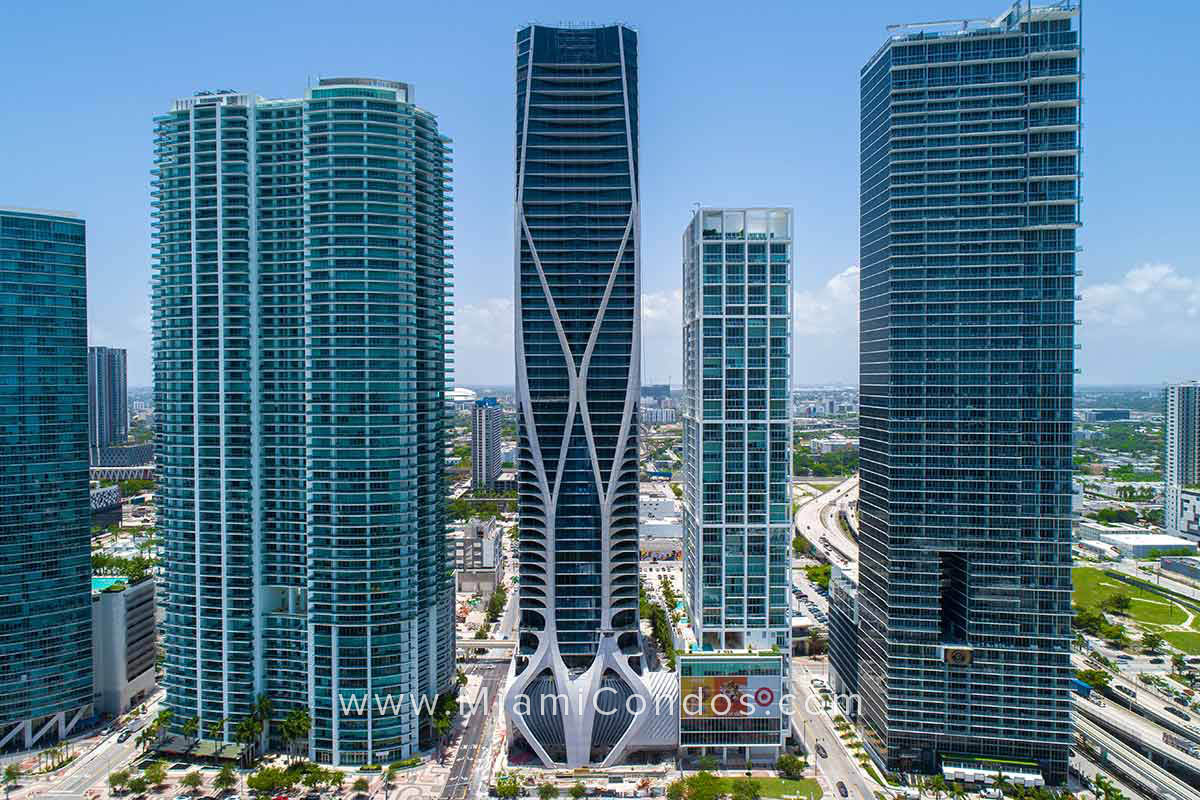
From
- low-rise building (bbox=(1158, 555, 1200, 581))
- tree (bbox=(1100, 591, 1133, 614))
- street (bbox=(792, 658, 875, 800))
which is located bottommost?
street (bbox=(792, 658, 875, 800))

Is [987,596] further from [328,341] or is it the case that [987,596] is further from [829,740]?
[328,341]

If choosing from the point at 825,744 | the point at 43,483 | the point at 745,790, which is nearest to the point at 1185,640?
the point at 825,744

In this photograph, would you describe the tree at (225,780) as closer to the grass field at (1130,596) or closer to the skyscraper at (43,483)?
the skyscraper at (43,483)

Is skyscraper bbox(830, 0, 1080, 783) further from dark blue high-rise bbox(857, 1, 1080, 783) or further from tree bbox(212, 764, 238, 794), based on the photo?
tree bbox(212, 764, 238, 794)

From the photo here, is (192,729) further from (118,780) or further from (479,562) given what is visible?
(479,562)

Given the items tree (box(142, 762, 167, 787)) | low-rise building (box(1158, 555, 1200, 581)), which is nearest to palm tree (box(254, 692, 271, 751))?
tree (box(142, 762, 167, 787))
